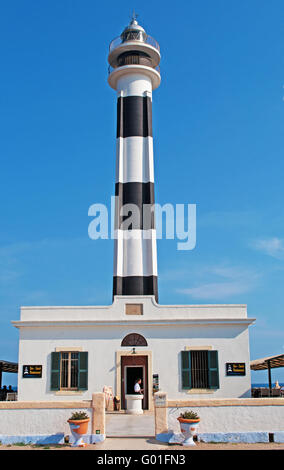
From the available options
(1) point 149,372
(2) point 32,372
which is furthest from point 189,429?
(2) point 32,372

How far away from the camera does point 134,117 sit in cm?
2427

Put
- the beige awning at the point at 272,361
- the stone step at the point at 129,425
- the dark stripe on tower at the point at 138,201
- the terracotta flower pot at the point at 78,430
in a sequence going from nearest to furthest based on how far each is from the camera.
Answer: the terracotta flower pot at the point at 78,430, the stone step at the point at 129,425, the beige awning at the point at 272,361, the dark stripe on tower at the point at 138,201

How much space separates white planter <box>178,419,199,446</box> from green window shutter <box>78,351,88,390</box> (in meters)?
7.12

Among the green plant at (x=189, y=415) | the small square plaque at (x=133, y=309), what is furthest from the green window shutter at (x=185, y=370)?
the green plant at (x=189, y=415)

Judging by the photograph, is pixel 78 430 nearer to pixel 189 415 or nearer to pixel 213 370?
pixel 189 415

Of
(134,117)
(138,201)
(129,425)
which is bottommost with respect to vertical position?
(129,425)

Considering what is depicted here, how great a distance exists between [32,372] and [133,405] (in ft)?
13.6

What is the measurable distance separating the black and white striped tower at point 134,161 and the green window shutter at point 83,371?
3764mm

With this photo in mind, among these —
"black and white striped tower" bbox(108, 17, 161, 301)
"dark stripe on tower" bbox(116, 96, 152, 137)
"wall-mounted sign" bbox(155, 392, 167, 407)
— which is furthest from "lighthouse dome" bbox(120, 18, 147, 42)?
"wall-mounted sign" bbox(155, 392, 167, 407)

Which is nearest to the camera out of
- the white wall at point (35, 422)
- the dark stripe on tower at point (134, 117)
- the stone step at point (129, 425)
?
the white wall at point (35, 422)

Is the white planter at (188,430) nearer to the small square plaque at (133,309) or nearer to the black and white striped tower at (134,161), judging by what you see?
the small square plaque at (133,309)

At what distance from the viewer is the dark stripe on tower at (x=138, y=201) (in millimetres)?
22891
